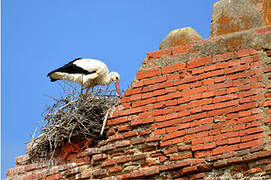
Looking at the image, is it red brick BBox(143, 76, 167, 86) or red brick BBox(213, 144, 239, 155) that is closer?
red brick BBox(213, 144, 239, 155)

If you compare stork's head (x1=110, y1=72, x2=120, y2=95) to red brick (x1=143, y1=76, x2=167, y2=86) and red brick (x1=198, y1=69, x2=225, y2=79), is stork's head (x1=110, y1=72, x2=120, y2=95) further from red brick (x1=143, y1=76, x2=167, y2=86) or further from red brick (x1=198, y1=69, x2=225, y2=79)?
red brick (x1=198, y1=69, x2=225, y2=79)

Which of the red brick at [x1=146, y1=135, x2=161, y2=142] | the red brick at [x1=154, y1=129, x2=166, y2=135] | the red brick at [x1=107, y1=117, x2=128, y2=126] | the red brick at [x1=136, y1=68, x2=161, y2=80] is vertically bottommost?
the red brick at [x1=146, y1=135, x2=161, y2=142]

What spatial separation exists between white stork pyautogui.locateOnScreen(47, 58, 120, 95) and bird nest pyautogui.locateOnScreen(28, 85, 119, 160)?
2.15 meters

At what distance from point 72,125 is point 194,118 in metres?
1.57

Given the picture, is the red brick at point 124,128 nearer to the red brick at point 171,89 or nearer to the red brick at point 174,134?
the red brick at point 174,134

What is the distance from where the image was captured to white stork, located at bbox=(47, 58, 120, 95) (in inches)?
337

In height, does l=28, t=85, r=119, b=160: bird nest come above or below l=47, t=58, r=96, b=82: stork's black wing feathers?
below

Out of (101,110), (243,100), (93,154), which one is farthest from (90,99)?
(243,100)

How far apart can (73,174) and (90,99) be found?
1272mm

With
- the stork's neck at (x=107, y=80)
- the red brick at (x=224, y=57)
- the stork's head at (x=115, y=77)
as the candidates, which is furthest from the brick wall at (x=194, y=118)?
the stork's head at (x=115, y=77)

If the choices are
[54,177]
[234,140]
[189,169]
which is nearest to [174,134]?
[189,169]

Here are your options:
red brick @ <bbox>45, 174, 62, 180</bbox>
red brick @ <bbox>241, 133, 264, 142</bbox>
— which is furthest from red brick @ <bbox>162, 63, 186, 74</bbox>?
red brick @ <bbox>45, 174, 62, 180</bbox>

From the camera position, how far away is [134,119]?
5.38 m

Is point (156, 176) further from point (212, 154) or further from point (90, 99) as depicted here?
point (90, 99)
